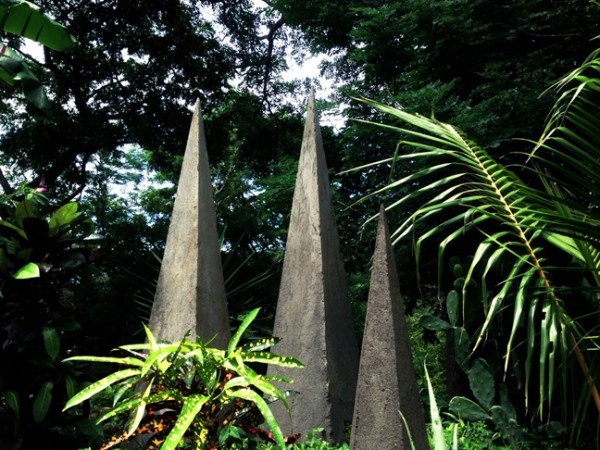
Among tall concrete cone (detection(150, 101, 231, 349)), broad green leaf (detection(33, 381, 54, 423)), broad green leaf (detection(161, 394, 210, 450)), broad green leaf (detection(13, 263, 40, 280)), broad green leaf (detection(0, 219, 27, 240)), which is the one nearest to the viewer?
broad green leaf (detection(161, 394, 210, 450))

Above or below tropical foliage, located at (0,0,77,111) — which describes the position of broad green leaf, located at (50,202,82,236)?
below

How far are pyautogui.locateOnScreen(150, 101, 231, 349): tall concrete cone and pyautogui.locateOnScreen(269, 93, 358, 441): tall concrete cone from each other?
572 millimetres

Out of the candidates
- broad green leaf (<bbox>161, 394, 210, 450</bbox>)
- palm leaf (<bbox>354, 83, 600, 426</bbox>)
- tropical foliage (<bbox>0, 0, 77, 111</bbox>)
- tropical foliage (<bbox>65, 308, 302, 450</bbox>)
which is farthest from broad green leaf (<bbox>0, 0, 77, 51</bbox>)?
broad green leaf (<bbox>161, 394, 210, 450</bbox>)

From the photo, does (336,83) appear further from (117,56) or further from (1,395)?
(1,395)

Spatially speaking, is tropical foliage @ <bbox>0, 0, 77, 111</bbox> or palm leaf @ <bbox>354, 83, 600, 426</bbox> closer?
palm leaf @ <bbox>354, 83, 600, 426</bbox>

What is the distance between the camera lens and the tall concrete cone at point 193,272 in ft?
16.8

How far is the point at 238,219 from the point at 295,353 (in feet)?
22.6

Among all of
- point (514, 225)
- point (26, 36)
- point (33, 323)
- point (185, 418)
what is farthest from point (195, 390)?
point (26, 36)

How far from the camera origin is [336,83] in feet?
45.4

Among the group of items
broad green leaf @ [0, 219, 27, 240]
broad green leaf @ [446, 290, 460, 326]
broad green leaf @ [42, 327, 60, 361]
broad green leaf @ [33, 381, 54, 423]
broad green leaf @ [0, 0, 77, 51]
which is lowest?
broad green leaf @ [33, 381, 54, 423]

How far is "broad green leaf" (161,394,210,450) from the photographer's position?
316 centimetres

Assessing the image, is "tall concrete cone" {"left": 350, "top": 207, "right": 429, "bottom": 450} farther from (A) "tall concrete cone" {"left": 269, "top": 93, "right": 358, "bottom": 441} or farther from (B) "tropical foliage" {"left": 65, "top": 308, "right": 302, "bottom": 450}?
(A) "tall concrete cone" {"left": 269, "top": 93, "right": 358, "bottom": 441}

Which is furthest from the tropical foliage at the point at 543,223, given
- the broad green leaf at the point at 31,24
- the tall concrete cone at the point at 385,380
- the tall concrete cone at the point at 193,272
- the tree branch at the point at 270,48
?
the tree branch at the point at 270,48

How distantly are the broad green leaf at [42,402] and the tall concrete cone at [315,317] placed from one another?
69.8 inches
